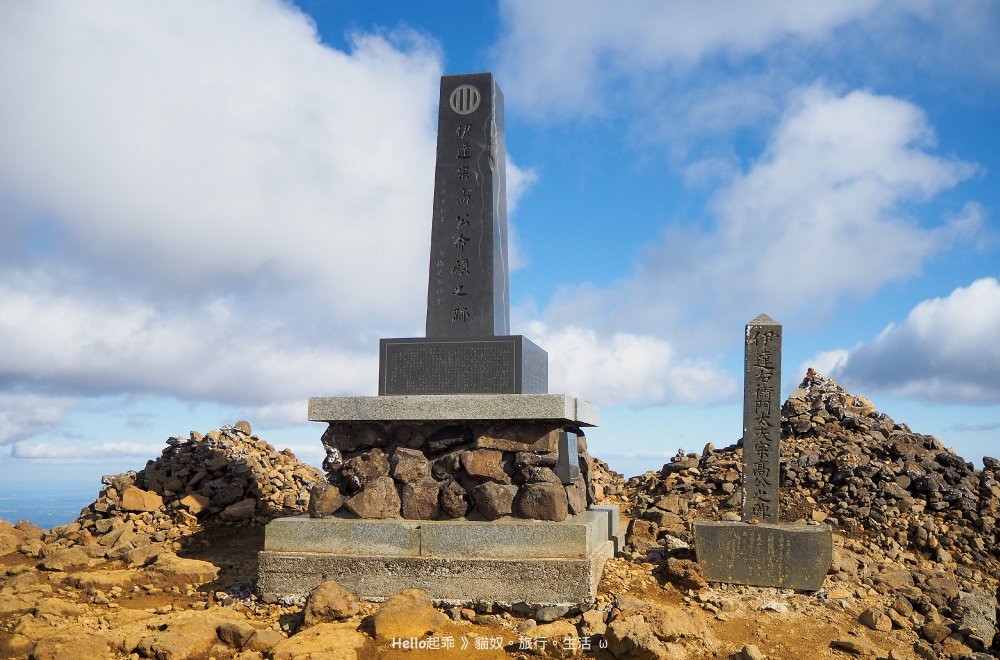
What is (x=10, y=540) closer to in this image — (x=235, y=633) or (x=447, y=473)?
(x=235, y=633)

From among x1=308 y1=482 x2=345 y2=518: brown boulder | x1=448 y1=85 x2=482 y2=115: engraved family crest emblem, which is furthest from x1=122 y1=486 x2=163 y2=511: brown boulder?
x1=448 y1=85 x2=482 y2=115: engraved family crest emblem

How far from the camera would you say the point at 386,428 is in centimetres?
747

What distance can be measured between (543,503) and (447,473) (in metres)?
0.93

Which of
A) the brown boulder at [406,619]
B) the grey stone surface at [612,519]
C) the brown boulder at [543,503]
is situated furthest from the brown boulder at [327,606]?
the grey stone surface at [612,519]

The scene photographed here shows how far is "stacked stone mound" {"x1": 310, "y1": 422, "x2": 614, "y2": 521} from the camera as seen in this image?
7.02 m

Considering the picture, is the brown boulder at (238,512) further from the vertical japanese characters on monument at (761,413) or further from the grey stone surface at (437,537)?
the vertical japanese characters on monument at (761,413)

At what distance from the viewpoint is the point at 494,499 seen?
22.8ft

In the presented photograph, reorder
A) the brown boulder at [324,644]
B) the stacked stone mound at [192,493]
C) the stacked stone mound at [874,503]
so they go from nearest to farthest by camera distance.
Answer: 1. the brown boulder at [324,644]
2. the stacked stone mound at [874,503]
3. the stacked stone mound at [192,493]

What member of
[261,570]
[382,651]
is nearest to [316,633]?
[382,651]

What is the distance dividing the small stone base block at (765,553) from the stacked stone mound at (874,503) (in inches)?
26.3

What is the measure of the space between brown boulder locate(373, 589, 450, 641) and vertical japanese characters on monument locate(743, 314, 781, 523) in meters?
3.45

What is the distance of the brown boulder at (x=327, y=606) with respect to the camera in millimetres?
6355

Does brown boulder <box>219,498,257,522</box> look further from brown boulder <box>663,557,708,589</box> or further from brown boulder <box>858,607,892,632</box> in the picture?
brown boulder <box>858,607,892,632</box>

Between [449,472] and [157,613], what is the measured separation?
9.10ft
